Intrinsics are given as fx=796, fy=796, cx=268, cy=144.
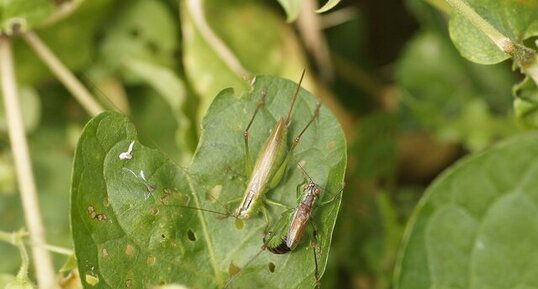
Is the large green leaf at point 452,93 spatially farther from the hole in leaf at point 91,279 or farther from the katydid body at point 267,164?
the hole in leaf at point 91,279

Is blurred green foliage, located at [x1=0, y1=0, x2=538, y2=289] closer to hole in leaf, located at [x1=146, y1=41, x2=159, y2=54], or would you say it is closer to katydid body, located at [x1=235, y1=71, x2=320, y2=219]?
hole in leaf, located at [x1=146, y1=41, x2=159, y2=54]

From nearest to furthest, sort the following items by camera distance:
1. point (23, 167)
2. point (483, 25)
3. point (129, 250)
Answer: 1. point (483, 25)
2. point (129, 250)
3. point (23, 167)

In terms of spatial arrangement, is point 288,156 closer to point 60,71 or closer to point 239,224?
point 239,224

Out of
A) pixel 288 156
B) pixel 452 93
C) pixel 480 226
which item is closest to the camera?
pixel 288 156

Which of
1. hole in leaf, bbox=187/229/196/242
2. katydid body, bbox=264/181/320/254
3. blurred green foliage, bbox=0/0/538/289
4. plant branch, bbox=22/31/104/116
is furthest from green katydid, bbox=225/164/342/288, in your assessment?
plant branch, bbox=22/31/104/116

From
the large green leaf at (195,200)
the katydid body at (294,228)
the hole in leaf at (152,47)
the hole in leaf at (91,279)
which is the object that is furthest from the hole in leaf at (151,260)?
the hole in leaf at (152,47)

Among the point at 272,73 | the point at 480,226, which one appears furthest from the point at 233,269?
the point at 272,73

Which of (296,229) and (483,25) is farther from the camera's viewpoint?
(296,229)
